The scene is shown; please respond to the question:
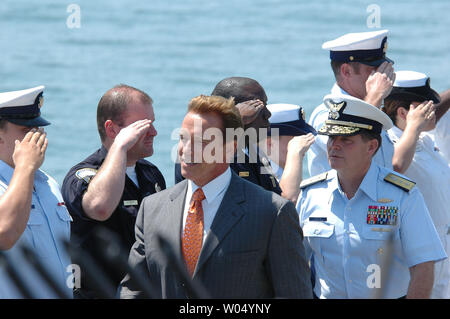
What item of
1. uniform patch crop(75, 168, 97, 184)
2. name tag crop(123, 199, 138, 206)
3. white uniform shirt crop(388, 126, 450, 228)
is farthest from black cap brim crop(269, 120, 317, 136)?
uniform patch crop(75, 168, 97, 184)

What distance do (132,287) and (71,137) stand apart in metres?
14.0

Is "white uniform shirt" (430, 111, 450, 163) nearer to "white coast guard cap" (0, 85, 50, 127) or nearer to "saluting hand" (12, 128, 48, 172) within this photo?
"white coast guard cap" (0, 85, 50, 127)

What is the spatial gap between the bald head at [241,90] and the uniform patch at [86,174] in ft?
2.81

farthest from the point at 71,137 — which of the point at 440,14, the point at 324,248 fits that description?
the point at 324,248

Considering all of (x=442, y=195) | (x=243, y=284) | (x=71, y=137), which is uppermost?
(x=243, y=284)

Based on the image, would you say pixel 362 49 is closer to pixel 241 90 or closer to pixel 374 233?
pixel 241 90

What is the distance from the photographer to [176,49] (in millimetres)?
22734

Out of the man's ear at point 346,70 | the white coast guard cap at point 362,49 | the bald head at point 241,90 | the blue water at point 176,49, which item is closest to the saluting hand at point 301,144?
the bald head at point 241,90

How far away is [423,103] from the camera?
5715 millimetres

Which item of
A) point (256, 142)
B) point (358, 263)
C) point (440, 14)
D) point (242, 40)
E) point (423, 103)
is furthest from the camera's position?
point (440, 14)

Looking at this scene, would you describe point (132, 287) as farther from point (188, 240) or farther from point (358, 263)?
point (358, 263)

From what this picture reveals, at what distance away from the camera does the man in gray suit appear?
12.5 ft

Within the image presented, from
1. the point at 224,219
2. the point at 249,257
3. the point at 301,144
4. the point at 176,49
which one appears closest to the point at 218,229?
the point at 224,219

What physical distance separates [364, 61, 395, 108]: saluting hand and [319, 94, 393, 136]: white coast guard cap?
62 centimetres
